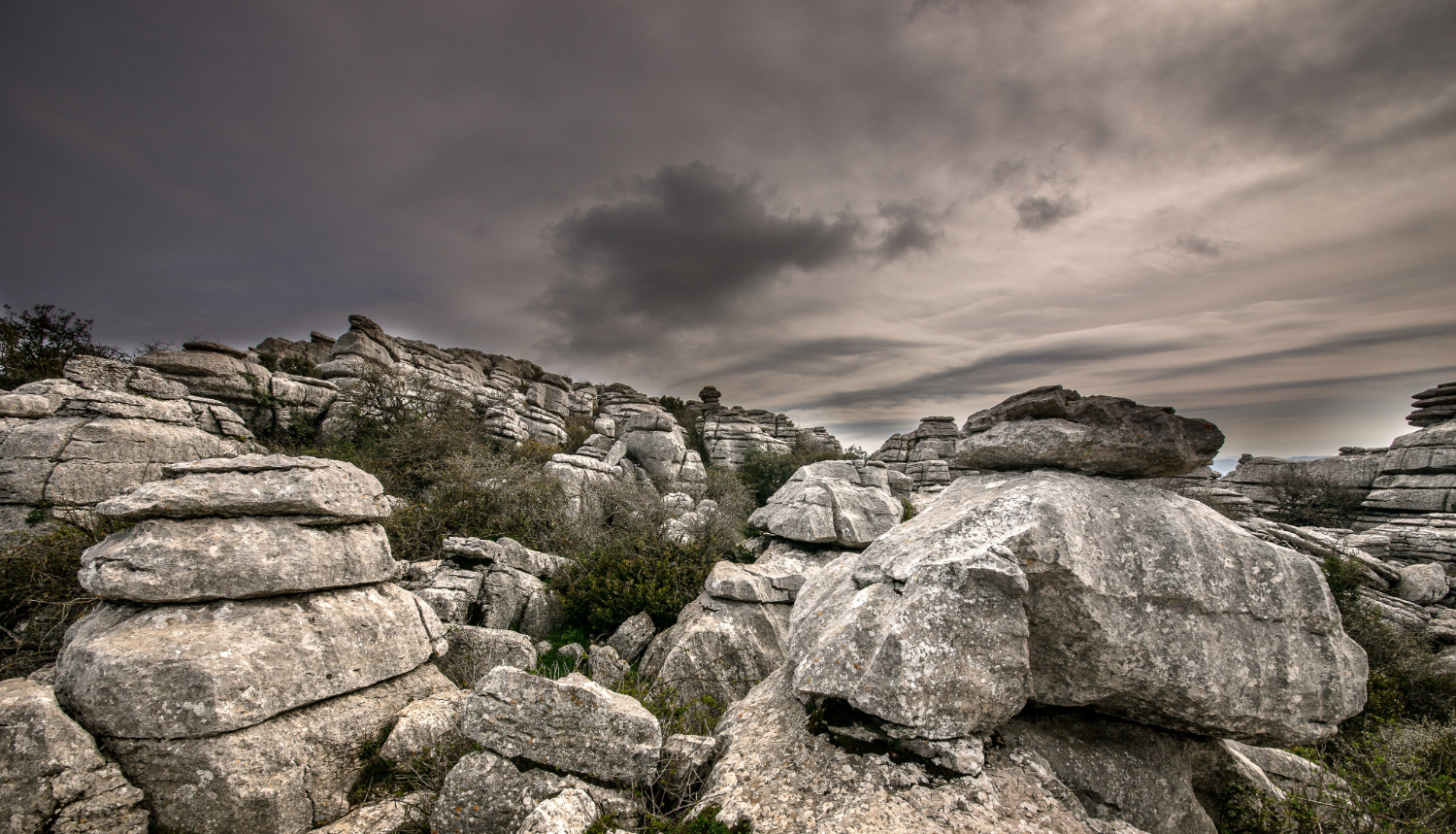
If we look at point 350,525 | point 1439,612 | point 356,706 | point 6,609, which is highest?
point 350,525

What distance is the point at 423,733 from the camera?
523cm

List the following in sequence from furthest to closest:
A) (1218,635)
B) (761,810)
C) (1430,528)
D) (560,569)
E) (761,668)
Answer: (1430,528)
(560,569)
(761,668)
(1218,635)
(761,810)

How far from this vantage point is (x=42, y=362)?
1303 cm

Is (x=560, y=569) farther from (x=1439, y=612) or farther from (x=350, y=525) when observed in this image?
(x=1439, y=612)

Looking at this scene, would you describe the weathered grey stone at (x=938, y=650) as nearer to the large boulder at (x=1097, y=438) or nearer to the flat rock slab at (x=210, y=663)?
the large boulder at (x=1097, y=438)

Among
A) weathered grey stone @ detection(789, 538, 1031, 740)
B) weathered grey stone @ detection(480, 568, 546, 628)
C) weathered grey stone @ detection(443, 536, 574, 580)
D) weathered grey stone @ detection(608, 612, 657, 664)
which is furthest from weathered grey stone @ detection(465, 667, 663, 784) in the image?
weathered grey stone @ detection(443, 536, 574, 580)

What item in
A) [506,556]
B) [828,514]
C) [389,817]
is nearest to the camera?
[389,817]

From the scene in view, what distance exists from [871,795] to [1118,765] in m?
2.51

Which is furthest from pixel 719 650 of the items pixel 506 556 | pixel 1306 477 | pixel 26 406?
pixel 1306 477

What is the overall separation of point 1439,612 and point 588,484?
2481cm

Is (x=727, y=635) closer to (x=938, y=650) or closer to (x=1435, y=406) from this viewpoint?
(x=938, y=650)

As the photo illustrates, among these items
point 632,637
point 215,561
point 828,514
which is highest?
point 215,561

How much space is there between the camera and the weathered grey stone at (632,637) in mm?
9195

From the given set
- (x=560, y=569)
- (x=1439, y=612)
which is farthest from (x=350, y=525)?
(x=1439, y=612)
